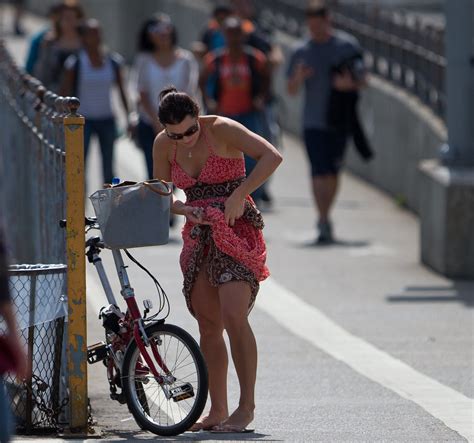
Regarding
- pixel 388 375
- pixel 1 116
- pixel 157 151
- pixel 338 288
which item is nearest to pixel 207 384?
pixel 157 151

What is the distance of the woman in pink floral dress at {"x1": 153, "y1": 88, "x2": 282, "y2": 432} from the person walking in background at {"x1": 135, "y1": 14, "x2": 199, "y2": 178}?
6.82 meters

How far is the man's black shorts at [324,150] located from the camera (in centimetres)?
1465

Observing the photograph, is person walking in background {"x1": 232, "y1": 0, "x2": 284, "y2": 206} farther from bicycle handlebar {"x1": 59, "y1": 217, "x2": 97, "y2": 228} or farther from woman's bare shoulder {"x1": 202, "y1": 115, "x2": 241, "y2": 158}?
bicycle handlebar {"x1": 59, "y1": 217, "x2": 97, "y2": 228}

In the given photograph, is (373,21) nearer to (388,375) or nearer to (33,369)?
(388,375)

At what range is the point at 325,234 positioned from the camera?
14.6 metres

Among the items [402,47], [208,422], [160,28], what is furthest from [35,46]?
[208,422]

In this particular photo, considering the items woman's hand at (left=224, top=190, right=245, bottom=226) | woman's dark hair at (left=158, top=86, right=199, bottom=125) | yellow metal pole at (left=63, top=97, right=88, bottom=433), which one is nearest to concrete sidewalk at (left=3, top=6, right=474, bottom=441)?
yellow metal pole at (left=63, top=97, right=88, bottom=433)

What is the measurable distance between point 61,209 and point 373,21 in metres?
12.1

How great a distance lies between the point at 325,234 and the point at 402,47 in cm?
413

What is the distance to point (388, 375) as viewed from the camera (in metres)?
9.30

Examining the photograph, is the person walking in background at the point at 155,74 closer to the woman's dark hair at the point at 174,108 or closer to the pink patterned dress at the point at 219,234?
the pink patterned dress at the point at 219,234

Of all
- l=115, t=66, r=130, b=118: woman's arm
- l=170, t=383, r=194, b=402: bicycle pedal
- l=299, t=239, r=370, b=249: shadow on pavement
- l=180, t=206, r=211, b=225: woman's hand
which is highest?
l=180, t=206, r=211, b=225: woman's hand

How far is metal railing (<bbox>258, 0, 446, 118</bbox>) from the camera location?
16.3 m

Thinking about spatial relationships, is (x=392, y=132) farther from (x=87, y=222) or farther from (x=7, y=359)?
(x=7, y=359)
